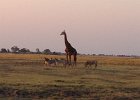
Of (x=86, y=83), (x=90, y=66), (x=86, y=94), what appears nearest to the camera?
(x=86, y=94)

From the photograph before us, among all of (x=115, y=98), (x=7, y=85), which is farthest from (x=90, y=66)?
(x=115, y=98)

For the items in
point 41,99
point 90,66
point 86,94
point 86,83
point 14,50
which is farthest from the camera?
point 14,50

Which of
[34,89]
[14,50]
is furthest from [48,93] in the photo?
[14,50]

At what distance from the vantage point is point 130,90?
23625 millimetres

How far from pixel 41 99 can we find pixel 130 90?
17.7ft

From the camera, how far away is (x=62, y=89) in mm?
22875

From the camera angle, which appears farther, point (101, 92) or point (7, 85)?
point (7, 85)

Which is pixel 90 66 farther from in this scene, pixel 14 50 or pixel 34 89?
pixel 14 50

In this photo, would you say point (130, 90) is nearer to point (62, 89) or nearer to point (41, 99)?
point (62, 89)

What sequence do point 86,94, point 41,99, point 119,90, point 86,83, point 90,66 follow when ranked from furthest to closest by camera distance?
1. point 90,66
2. point 86,83
3. point 119,90
4. point 86,94
5. point 41,99

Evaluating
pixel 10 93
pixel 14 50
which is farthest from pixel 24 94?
pixel 14 50

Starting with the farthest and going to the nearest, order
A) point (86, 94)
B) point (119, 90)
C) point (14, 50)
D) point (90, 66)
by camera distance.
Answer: point (14, 50) → point (90, 66) → point (119, 90) → point (86, 94)

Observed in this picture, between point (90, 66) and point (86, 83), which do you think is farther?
point (90, 66)

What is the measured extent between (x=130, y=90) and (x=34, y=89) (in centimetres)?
476
